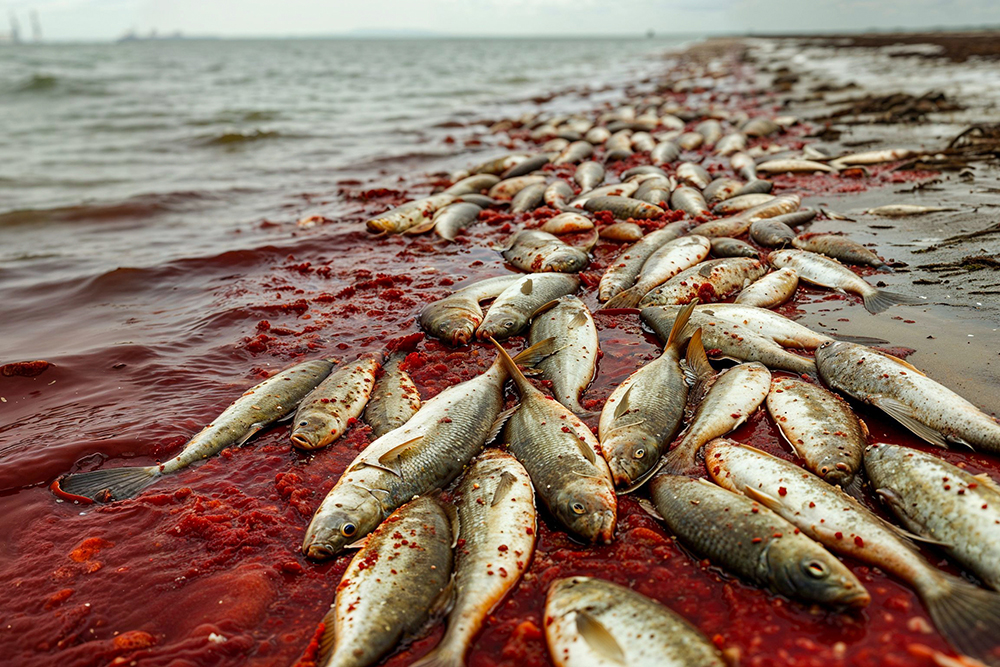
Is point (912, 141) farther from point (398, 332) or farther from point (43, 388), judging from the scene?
point (43, 388)

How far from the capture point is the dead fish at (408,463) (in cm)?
375

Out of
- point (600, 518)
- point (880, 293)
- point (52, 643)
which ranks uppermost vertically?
point (880, 293)

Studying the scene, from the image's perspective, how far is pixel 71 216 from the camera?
12.4 m

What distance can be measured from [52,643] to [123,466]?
165 cm

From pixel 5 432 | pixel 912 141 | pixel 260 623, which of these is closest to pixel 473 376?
pixel 260 623

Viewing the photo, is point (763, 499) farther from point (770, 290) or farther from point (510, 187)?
point (510, 187)

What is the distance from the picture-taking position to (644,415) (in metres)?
4.39

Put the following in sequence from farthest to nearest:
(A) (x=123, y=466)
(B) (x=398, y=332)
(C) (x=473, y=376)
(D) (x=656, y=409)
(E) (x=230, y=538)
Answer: (B) (x=398, y=332)
(C) (x=473, y=376)
(A) (x=123, y=466)
(D) (x=656, y=409)
(E) (x=230, y=538)

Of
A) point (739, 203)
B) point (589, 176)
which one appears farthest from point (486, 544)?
point (589, 176)

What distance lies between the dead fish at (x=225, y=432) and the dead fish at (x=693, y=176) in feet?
24.7

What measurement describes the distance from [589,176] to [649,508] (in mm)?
8485

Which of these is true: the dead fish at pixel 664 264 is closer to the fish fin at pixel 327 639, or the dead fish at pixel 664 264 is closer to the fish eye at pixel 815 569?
the fish eye at pixel 815 569

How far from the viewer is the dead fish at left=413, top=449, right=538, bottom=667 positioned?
3.06 metres

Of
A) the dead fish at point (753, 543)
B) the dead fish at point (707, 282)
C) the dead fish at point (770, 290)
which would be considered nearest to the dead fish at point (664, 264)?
the dead fish at point (707, 282)
